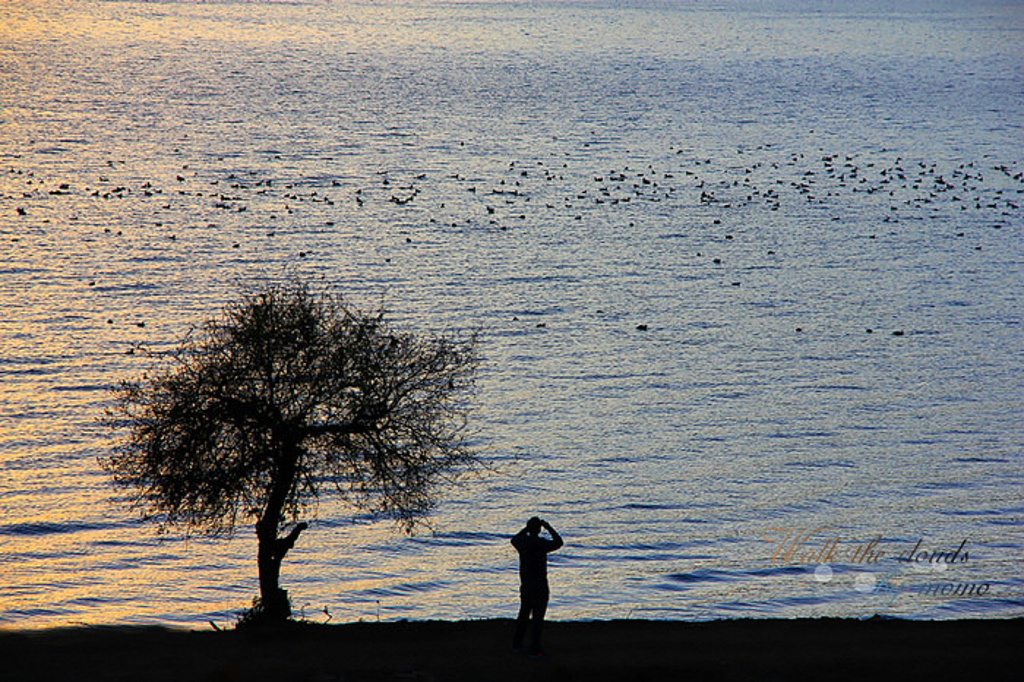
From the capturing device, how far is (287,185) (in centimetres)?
9000

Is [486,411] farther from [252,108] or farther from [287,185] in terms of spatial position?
[252,108]

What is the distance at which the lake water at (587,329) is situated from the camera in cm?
3547

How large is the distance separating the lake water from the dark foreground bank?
6630 millimetres

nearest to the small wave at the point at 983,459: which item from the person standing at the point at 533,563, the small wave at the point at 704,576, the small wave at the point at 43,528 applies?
the small wave at the point at 704,576

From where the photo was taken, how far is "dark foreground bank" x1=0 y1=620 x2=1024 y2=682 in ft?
68.9

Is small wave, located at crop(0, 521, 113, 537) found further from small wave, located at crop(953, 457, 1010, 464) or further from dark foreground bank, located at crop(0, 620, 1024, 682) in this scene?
small wave, located at crop(953, 457, 1010, 464)

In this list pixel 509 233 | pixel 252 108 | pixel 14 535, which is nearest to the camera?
pixel 14 535

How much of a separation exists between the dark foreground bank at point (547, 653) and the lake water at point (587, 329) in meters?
6.63

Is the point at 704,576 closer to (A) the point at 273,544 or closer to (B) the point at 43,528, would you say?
(A) the point at 273,544

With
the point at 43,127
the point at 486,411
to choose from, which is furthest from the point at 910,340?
the point at 43,127

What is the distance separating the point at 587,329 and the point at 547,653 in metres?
37.7

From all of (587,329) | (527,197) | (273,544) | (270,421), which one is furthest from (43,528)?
(527,197)

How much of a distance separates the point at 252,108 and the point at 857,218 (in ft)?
252

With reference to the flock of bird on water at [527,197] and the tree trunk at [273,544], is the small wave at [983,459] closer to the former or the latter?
the tree trunk at [273,544]
